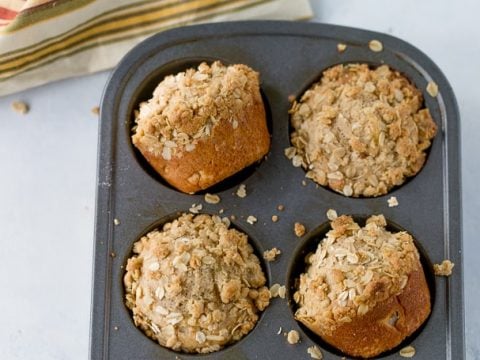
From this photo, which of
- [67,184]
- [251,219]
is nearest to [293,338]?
[251,219]

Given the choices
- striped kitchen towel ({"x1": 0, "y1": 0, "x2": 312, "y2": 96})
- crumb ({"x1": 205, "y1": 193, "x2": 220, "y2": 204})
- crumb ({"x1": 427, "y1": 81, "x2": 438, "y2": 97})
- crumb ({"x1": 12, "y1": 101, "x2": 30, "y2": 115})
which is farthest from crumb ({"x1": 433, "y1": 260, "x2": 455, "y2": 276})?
crumb ({"x1": 12, "y1": 101, "x2": 30, "y2": 115})

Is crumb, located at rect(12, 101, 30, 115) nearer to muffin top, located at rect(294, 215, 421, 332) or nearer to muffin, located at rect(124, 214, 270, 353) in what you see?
muffin, located at rect(124, 214, 270, 353)

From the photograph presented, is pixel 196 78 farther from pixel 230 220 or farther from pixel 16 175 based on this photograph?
pixel 16 175

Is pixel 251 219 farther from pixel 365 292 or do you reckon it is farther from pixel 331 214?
pixel 365 292

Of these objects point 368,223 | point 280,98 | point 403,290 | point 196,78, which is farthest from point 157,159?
point 403,290

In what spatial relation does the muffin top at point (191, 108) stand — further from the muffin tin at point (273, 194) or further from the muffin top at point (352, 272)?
the muffin top at point (352, 272)

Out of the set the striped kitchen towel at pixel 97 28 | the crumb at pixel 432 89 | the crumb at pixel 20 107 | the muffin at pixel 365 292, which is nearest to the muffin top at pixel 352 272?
the muffin at pixel 365 292
